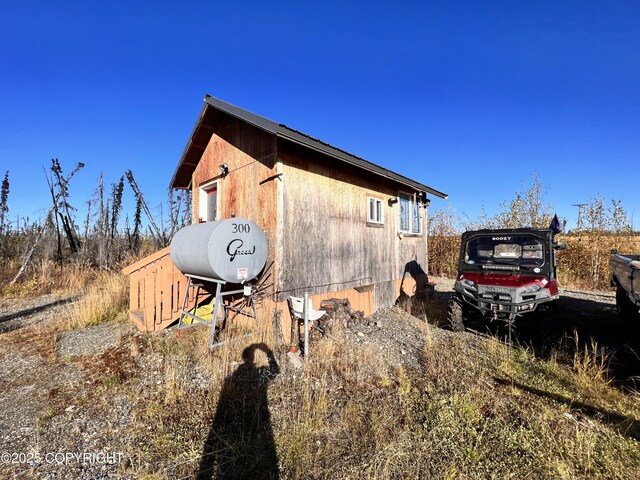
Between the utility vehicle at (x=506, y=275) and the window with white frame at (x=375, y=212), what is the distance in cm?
243

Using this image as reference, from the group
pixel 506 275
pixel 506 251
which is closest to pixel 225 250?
pixel 506 275

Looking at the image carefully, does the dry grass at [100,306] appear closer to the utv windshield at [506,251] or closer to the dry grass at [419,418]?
the dry grass at [419,418]

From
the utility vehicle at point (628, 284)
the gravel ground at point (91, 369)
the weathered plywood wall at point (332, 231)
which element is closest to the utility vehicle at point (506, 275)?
the gravel ground at point (91, 369)

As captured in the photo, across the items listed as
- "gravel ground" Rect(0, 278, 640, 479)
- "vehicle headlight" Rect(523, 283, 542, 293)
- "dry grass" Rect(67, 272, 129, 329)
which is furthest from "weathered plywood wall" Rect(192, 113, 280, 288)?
"vehicle headlight" Rect(523, 283, 542, 293)

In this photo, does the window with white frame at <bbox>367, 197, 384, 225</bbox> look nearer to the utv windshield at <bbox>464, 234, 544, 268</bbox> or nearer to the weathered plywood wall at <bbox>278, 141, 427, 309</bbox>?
the weathered plywood wall at <bbox>278, 141, 427, 309</bbox>

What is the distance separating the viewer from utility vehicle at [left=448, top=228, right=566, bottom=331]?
18.2ft

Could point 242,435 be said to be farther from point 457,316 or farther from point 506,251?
point 506,251

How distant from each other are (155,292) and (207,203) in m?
3.24

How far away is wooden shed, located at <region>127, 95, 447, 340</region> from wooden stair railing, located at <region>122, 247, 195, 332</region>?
4cm

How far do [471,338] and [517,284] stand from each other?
1.44m

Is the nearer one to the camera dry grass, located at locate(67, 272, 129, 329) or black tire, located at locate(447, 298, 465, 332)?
black tire, located at locate(447, 298, 465, 332)

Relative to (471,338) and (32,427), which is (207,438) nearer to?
(32,427)

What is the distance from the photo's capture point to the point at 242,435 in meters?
2.96

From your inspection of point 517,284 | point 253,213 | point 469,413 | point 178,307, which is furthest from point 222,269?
point 517,284
